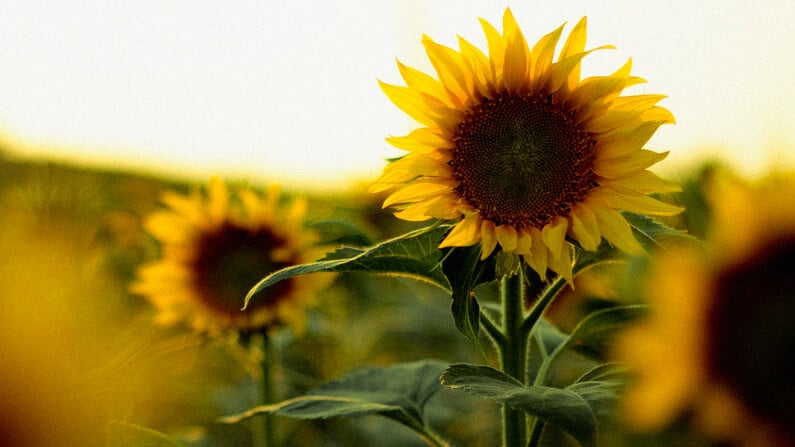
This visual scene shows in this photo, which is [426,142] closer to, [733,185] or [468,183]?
[468,183]

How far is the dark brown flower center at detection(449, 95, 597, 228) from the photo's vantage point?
1085 millimetres

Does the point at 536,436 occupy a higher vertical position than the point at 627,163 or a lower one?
lower

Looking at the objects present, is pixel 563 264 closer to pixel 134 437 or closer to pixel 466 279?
pixel 466 279

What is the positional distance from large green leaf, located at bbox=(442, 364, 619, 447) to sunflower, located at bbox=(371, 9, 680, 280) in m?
0.19

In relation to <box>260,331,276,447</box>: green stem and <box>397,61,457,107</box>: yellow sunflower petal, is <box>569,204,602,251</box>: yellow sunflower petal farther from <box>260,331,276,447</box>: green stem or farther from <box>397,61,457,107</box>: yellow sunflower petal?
<box>260,331,276,447</box>: green stem

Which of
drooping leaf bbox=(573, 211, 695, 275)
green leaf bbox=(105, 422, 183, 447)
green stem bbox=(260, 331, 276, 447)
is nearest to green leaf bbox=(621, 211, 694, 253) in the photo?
drooping leaf bbox=(573, 211, 695, 275)

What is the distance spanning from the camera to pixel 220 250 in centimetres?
192

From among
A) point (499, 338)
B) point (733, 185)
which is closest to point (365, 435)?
point (499, 338)

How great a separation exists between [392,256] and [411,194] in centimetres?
13

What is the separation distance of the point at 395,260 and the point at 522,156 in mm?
264

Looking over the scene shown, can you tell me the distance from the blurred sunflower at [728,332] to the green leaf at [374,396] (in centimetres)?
67

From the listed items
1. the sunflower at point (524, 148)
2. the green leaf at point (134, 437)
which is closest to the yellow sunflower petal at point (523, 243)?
the sunflower at point (524, 148)

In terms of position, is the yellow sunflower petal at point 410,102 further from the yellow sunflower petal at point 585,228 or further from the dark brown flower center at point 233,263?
the dark brown flower center at point 233,263

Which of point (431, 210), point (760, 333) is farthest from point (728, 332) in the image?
point (431, 210)
